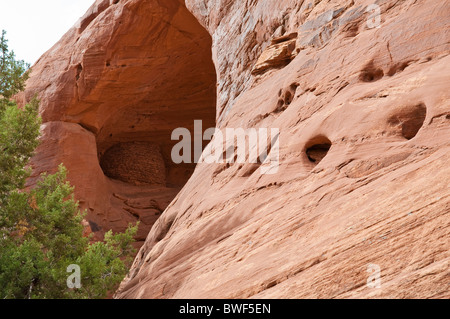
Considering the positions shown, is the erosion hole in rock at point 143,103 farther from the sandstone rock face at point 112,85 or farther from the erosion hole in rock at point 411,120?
the erosion hole in rock at point 411,120

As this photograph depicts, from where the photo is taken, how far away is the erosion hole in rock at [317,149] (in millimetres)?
6465

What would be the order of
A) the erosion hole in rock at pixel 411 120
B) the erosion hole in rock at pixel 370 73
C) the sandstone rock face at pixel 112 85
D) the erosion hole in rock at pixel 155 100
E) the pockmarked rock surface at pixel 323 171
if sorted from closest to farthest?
the pockmarked rock surface at pixel 323 171, the erosion hole in rock at pixel 411 120, the erosion hole in rock at pixel 370 73, the sandstone rock face at pixel 112 85, the erosion hole in rock at pixel 155 100

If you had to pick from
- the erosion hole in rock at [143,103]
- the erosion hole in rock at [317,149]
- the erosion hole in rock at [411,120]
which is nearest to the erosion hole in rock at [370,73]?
the erosion hole in rock at [317,149]

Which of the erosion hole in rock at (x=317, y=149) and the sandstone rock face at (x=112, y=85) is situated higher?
the sandstone rock face at (x=112, y=85)

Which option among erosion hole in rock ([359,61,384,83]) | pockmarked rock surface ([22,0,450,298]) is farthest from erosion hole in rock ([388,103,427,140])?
erosion hole in rock ([359,61,384,83])

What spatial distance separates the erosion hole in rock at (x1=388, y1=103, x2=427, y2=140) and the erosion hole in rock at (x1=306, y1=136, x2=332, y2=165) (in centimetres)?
108

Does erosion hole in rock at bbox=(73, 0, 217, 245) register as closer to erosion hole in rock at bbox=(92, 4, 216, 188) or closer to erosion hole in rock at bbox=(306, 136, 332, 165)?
erosion hole in rock at bbox=(92, 4, 216, 188)

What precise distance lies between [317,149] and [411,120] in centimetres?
139

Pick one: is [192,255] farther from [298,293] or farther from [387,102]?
[387,102]

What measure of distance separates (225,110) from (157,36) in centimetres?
691

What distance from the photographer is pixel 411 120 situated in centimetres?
552

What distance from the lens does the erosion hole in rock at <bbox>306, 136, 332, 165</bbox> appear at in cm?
646

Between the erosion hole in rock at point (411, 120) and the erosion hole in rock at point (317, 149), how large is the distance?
42.4 inches

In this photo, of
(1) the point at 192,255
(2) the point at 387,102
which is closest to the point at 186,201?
(1) the point at 192,255
